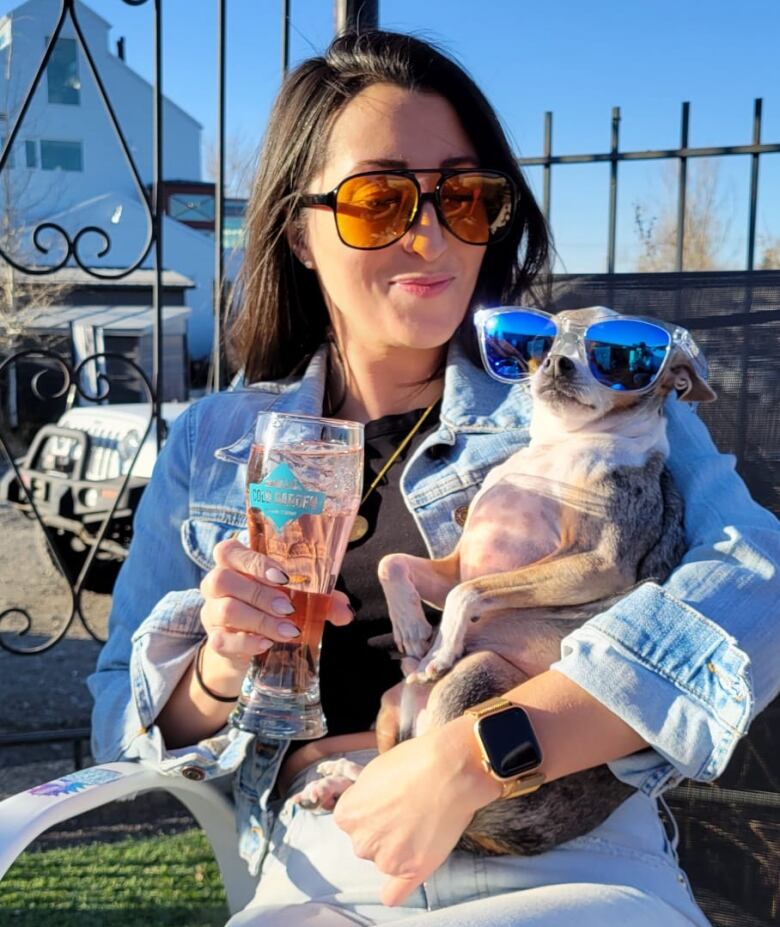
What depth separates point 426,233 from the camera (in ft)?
5.66

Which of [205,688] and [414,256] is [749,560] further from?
[205,688]

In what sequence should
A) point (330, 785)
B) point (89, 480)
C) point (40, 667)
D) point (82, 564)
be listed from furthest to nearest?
1. point (82, 564)
2. point (89, 480)
3. point (40, 667)
4. point (330, 785)

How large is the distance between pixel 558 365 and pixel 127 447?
21.7ft

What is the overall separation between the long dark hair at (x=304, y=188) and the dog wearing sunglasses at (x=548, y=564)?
69 centimetres

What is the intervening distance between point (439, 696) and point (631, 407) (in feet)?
1.78

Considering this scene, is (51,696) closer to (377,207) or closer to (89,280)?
(377,207)

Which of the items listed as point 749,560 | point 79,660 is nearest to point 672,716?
point 749,560

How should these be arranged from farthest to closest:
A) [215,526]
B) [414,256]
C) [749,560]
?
[215,526] → [414,256] → [749,560]

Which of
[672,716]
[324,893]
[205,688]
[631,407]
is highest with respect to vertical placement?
[631,407]

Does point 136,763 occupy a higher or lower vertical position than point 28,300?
lower

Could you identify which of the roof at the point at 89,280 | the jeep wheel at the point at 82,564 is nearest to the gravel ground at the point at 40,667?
the jeep wheel at the point at 82,564

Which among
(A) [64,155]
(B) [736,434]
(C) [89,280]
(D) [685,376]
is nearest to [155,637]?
(D) [685,376]

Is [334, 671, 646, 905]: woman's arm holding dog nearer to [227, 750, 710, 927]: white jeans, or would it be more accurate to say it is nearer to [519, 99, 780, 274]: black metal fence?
[227, 750, 710, 927]: white jeans

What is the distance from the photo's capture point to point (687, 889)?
5.14 ft
